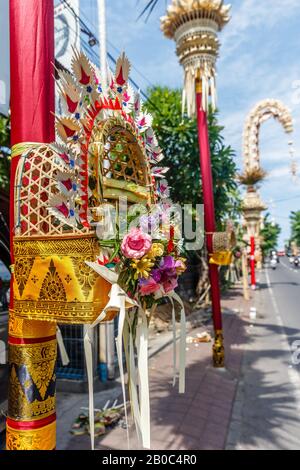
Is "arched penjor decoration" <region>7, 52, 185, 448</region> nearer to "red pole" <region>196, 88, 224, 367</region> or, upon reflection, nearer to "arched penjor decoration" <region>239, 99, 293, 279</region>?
"red pole" <region>196, 88, 224, 367</region>

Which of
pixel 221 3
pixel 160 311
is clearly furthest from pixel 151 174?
pixel 160 311

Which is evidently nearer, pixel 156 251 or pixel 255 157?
pixel 156 251

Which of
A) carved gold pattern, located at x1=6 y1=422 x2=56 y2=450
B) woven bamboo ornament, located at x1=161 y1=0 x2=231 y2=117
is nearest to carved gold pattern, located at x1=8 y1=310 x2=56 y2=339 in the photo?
carved gold pattern, located at x1=6 y1=422 x2=56 y2=450

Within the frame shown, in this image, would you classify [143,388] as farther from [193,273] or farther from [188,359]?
[193,273]

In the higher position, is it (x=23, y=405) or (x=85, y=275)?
(x=85, y=275)

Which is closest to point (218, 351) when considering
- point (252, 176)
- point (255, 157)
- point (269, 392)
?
point (269, 392)

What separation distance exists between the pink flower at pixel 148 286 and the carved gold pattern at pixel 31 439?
3.66 feet

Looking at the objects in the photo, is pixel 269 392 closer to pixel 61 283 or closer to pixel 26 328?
pixel 26 328

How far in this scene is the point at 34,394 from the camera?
2.09 m

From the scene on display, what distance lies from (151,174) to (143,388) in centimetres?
131

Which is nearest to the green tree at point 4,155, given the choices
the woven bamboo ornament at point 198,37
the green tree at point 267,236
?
the woven bamboo ornament at point 198,37

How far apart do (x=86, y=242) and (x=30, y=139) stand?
0.91 meters

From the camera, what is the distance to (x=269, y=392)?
20.1 feet

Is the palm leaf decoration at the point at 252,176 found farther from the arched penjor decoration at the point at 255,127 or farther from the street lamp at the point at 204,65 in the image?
the street lamp at the point at 204,65
